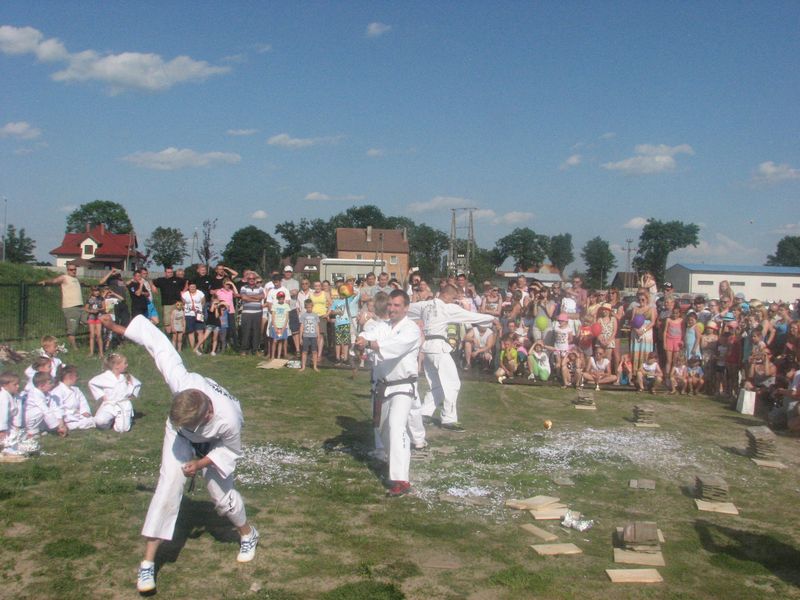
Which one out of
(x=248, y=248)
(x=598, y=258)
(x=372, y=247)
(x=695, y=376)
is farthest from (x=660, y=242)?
(x=695, y=376)

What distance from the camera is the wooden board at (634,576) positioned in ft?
17.2

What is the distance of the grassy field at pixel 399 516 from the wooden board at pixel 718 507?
9 cm

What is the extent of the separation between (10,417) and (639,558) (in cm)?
696

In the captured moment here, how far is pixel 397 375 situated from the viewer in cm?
737

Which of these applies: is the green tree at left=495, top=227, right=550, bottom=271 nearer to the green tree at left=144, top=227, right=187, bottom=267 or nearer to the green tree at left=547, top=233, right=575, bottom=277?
the green tree at left=547, top=233, right=575, bottom=277

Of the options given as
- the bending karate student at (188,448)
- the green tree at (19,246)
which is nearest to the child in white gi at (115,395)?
the bending karate student at (188,448)

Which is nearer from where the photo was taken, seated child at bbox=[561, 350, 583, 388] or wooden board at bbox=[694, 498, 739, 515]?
wooden board at bbox=[694, 498, 739, 515]

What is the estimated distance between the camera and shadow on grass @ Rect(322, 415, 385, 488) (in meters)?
8.09

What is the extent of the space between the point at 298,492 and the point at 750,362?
9.70 m

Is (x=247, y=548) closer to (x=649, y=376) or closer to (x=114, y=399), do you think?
(x=114, y=399)

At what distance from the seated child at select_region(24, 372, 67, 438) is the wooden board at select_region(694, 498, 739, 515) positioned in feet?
24.6

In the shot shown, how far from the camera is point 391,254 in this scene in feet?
306

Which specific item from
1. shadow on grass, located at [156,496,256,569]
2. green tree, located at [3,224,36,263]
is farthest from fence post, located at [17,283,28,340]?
green tree, located at [3,224,36,263]

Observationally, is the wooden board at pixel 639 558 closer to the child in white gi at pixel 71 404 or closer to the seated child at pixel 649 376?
the child in white gi at pixel 71 404
